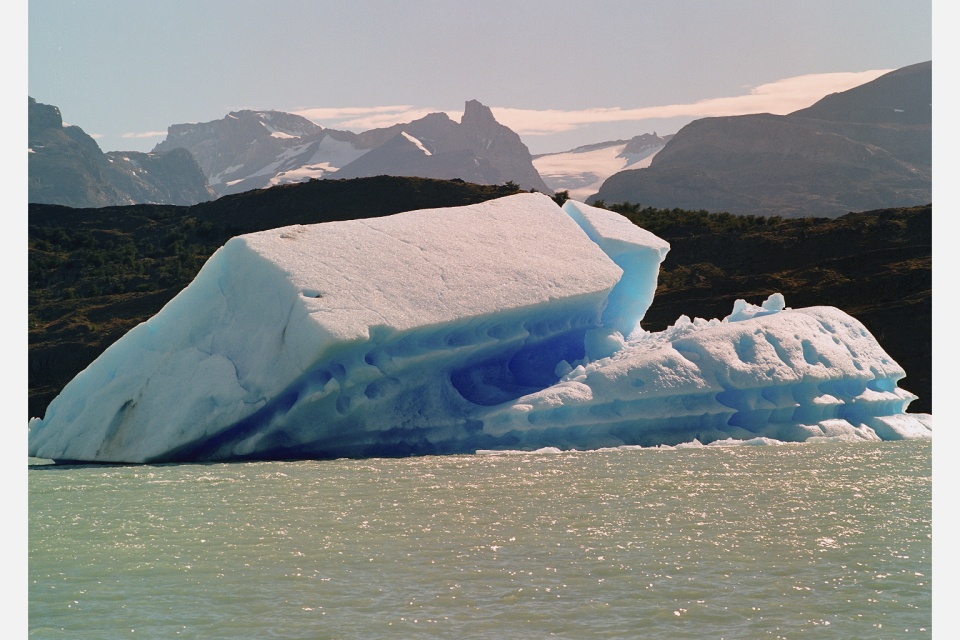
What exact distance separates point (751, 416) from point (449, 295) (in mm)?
3795

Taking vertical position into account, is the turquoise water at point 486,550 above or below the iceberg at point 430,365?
below

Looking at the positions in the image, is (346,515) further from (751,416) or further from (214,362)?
(751,416)

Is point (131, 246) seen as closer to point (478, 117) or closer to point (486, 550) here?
point (486, 550)

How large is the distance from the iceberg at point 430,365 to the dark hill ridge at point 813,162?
84425mm

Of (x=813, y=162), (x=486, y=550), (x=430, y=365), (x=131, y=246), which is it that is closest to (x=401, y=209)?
(x=131, y=246)

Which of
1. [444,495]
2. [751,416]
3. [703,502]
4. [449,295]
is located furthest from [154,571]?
[751,416]

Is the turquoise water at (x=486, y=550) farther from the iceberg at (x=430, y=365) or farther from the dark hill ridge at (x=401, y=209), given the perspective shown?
the dark hill ridge at (x=401, y=209)

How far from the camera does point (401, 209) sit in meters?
49.7

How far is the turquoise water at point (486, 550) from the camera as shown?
212 inches

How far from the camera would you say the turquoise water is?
17.7 feet

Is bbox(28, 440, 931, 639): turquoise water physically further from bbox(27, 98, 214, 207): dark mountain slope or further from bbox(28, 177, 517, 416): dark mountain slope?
bbox(27, 98, 214, 207): dark mountain slope

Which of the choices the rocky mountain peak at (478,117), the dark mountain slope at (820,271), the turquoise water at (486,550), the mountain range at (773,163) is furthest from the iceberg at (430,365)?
the rocky mountain peak at (478,117)

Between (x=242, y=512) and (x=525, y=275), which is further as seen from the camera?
(x=525, y=275)
